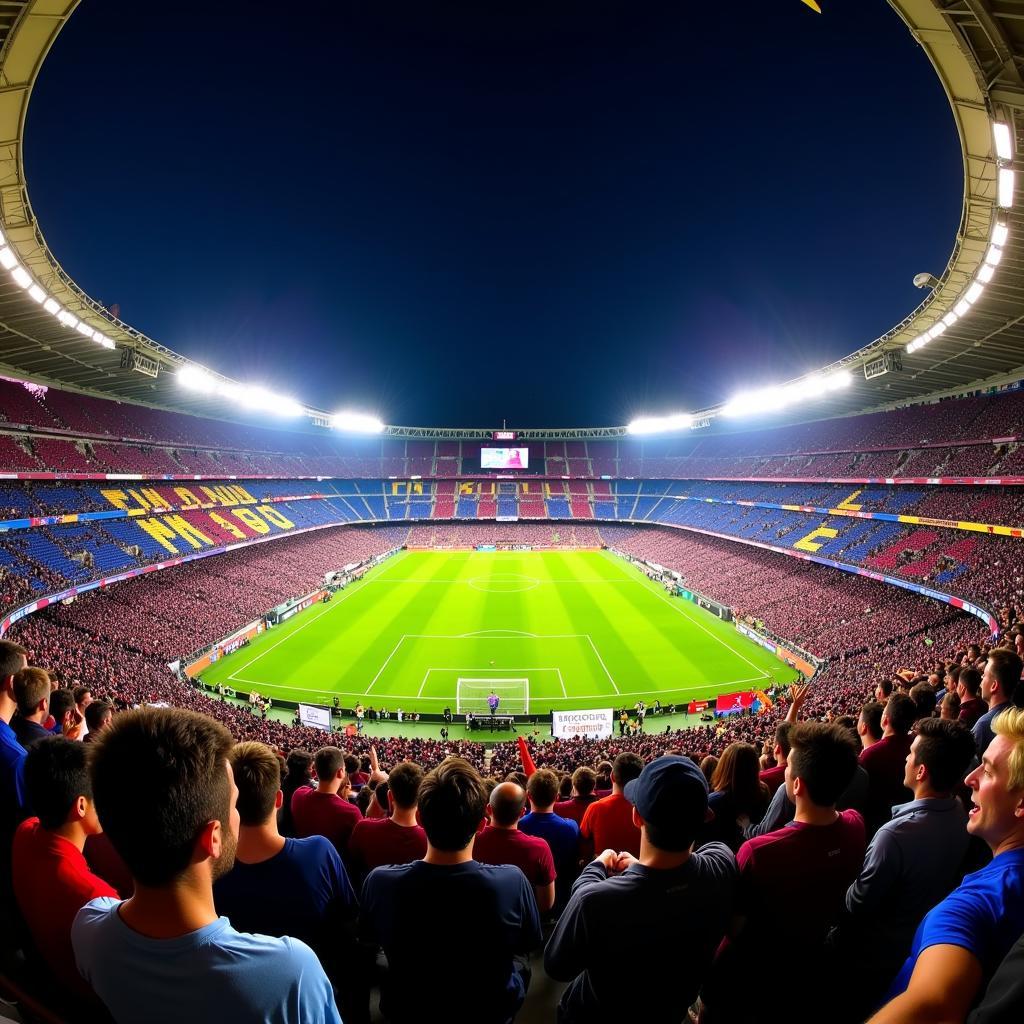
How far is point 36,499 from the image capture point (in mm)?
28484

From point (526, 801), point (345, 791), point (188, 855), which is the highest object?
point (188, 855)

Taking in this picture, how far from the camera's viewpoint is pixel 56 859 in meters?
2.96

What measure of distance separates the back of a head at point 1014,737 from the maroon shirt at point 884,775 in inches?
151

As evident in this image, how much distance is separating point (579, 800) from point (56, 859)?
614cm

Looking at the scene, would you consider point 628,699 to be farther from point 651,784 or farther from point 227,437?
point 227,437

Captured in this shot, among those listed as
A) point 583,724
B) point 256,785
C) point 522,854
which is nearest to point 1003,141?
point 522,854

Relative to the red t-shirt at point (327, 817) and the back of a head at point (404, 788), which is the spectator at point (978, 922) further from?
the red t-shirt at point (327, 817)

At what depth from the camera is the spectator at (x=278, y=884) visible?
309cm

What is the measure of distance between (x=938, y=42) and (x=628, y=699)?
2426 cm

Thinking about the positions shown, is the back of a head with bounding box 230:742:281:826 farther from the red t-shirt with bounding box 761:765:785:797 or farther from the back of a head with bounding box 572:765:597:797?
the red t-shirt with bounding box 761:765:785:797

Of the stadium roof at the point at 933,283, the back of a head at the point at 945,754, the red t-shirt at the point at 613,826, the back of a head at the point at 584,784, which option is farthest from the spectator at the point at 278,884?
the stadium roof at the point at 933,283

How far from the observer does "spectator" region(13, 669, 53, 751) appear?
5.43m

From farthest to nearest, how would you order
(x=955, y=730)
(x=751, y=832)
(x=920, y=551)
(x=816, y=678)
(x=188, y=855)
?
(x=920, y=551)
(x=816, y=678)
(x=751, y=832)
(x=955, y=730)
(x=188, y=855)

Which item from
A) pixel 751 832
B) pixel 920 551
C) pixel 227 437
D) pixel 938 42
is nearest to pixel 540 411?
pixel 227 437
